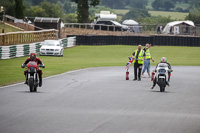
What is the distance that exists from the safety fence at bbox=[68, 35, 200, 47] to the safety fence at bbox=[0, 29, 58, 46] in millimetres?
3283

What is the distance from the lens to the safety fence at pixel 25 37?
4391 cm

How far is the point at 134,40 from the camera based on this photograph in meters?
59.8

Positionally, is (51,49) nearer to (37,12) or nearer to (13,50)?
(13,50)

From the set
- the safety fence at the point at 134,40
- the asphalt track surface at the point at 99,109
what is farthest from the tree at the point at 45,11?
the asphalt track surface at the point at 99,109

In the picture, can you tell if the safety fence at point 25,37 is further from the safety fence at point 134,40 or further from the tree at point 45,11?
the tree at point 45,11

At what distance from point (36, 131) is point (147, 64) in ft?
55.8

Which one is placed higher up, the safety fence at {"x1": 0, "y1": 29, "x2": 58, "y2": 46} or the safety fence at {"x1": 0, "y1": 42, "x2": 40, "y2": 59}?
the safety fence at {"x1": 0, "y1": 29, "x2": 58, "y2": 46}

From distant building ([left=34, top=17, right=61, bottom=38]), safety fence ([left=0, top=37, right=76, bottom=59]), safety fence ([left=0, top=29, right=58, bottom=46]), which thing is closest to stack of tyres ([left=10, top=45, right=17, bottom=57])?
safety fence ([left=0, top=37, right=76, bottom=59])

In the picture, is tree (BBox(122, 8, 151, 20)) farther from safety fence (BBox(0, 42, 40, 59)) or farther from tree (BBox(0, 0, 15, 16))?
safety fence (BBox(0, 42, 40, 59))

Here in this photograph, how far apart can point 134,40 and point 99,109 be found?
46622mm

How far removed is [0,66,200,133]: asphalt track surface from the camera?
10.7 meters

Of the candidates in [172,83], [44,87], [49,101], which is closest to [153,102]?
[49,101]

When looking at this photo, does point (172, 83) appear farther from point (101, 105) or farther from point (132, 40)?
point (132, 40)

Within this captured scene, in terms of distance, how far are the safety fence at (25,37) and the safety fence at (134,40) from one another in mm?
3283
